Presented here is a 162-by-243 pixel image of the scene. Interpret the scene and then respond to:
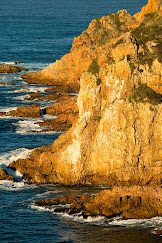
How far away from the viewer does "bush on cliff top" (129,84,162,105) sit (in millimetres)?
54844

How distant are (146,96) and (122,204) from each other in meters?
11.8

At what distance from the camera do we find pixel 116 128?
5475 centimetres

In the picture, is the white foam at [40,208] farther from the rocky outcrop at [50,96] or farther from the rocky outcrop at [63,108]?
the rocky outcrop at [50,96]

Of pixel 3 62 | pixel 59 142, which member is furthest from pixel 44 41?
pixel 59 142

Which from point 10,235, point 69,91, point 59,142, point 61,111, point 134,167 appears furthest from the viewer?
point 69,91

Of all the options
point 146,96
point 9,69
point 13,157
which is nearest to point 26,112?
point 13,157

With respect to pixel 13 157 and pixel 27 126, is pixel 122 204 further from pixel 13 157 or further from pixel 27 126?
pixel 27 126

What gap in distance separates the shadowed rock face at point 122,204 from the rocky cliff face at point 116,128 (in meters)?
5.44

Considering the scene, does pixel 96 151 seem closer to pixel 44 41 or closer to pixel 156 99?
pixel 156 99

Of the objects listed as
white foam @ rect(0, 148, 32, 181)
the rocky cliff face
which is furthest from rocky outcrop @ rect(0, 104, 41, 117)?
the rocky cliff face

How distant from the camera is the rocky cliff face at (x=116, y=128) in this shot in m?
54.5

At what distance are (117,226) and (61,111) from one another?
41.3 m

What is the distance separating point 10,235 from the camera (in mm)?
45031

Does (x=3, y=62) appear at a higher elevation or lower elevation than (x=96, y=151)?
higher
